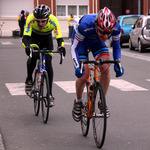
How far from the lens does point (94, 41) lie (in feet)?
21.7

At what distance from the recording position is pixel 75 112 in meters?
6.78

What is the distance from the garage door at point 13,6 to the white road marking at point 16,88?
3536 centimetres

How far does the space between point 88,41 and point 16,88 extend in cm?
495

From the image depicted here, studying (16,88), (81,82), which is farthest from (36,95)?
(16,88)

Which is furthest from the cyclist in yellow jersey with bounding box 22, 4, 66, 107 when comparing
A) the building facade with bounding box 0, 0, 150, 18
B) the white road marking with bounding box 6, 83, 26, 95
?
the building facade with bounding box 0, 0, 150, 18

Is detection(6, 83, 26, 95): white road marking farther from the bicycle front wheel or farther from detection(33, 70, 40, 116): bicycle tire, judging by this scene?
the bicycle front wheel

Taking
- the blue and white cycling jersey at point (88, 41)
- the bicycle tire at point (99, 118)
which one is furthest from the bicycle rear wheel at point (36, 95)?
the bicycle tire at point (99, 118)

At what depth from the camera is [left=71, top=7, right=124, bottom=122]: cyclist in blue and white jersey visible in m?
5.80

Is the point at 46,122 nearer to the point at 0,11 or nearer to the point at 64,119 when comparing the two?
the point at 64,119

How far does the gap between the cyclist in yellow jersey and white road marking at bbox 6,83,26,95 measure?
6.88ft

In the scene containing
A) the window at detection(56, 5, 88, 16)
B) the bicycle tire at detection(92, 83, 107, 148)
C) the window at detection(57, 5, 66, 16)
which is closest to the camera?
the bicycle tire at detection(92, 83, 107, 148)

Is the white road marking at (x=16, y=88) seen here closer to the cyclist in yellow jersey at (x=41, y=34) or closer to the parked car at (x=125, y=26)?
the cyclist in yellow jersey at (x=41, y=34)

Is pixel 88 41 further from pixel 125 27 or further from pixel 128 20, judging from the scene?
pixel 128 20

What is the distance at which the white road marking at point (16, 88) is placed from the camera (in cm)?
1067
